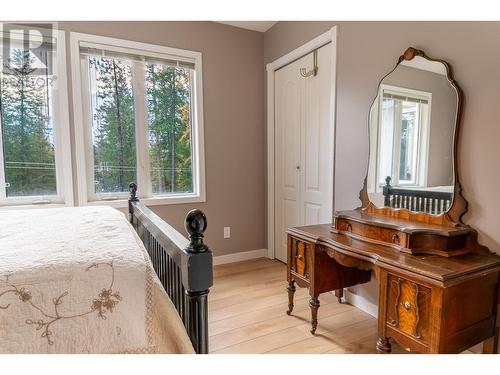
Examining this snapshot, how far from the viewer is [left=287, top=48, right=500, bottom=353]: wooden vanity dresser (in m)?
1.27

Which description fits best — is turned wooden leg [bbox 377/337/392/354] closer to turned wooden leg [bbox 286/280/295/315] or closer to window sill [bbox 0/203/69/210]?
turned wooden leg [bbox 286/280/295/315]

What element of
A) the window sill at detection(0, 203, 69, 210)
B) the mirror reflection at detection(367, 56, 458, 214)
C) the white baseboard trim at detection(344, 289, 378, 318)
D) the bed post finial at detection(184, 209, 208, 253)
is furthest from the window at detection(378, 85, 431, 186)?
the window sill at detection(0, 203, 69, 210)

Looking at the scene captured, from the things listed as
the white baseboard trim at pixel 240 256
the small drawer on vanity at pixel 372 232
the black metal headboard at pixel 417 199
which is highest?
the black metal headboard at pixel 417 199

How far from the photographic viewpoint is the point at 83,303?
2.66 ft

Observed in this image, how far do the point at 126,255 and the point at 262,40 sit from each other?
305cm

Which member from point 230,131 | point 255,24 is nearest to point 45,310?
point 230,131

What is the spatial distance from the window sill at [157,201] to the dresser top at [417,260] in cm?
157

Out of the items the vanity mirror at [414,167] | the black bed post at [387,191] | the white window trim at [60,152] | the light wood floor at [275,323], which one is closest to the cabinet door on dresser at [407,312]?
the vanity mirror at [414,167]

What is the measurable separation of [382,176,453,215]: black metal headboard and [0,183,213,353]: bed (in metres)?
1.42

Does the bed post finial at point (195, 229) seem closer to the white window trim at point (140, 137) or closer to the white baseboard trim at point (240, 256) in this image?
the white window trim at point (140, 137)

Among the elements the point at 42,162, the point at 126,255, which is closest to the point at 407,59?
the point at 126,255

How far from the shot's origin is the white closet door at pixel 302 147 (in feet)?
8.42

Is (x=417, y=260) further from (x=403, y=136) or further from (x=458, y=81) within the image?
(x=458, y=81)

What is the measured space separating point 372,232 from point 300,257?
52 centimetres
